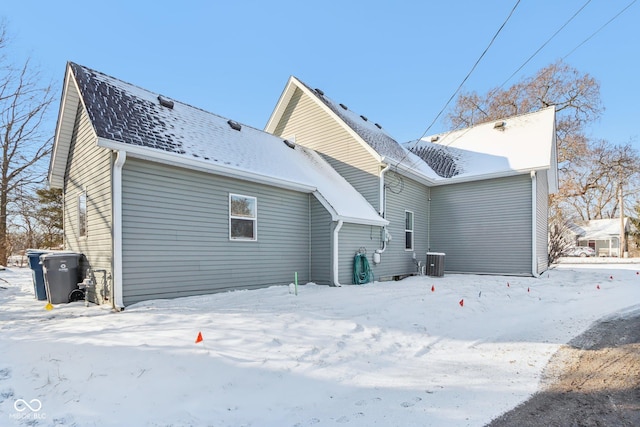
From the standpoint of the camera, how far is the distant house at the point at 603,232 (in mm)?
36969

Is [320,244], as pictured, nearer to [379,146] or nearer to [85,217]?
[379,146]

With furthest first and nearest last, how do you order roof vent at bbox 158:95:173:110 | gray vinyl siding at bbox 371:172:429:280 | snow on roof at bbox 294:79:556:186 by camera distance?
snow on roof at bbox 294:79:556:186 < gray vinyl siding at bbox 371:172:429:280 < roof vent at bbox 158:95:173:110

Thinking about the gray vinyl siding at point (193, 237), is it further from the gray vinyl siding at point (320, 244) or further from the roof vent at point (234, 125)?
the roof vent at point (234, 125)

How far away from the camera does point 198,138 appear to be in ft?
28.3

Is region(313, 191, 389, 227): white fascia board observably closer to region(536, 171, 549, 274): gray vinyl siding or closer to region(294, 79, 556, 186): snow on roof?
region(294, 79, 556, 186): snow on roof

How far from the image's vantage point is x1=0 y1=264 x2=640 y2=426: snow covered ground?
9.57ft

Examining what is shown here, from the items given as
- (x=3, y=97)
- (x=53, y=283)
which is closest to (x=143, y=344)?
(x=53, y=283)

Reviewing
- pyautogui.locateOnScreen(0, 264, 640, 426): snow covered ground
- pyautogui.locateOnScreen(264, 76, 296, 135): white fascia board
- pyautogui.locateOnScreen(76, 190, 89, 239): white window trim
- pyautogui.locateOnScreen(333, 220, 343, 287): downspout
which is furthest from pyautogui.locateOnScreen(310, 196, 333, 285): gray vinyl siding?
pyautogui.locateOnScreen(264, 76, 296, 135): white fascia board

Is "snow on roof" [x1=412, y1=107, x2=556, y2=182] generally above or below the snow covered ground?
above

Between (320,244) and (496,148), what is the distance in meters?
9.39

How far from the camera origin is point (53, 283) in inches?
287

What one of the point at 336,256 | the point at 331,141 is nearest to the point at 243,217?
the point at 336,256

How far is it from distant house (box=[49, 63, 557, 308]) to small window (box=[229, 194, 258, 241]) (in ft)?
0.10

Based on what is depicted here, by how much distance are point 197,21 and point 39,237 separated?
18.9 m
